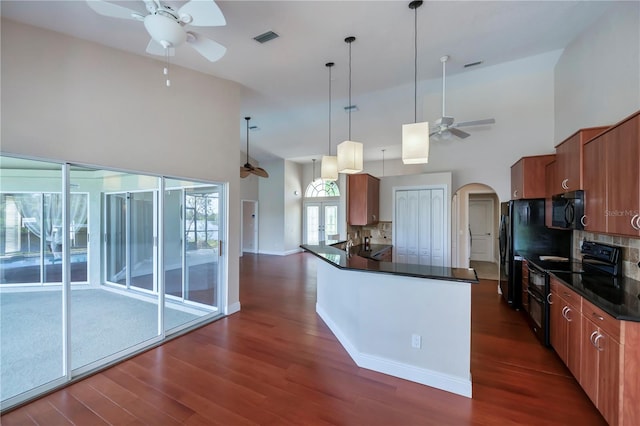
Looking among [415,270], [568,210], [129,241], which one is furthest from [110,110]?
[568,210]

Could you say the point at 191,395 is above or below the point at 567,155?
below

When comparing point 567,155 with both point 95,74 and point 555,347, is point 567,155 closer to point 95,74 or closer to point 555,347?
point 555,347

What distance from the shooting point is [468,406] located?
2.11m

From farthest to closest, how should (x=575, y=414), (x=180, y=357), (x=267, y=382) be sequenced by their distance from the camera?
(x=180, y=357) < (x=267, y=382) < (x=575, y=414)

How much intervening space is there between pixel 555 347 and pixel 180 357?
397cm

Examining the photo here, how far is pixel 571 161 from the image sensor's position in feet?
9.66

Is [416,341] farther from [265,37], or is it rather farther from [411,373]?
[265,37]

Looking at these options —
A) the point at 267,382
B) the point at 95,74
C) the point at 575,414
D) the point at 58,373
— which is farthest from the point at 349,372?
the point at 95,74

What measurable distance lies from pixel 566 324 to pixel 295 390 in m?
2.59

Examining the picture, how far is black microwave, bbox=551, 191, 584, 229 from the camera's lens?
2.76 metres

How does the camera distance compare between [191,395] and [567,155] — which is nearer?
[191,395]

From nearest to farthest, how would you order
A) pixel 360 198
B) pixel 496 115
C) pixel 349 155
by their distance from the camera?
pixel 349 155 → pixel 496 115 → pixel 360 198

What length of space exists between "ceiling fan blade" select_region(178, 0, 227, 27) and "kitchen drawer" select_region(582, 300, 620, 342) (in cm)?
330

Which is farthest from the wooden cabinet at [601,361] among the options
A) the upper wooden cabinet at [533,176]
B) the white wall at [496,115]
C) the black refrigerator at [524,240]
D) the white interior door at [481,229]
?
the white interior door at [481,229]
